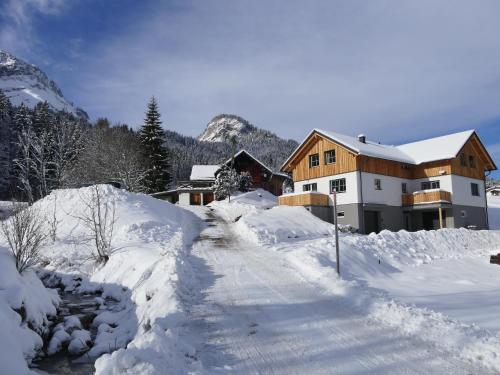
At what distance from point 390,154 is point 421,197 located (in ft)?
14.9

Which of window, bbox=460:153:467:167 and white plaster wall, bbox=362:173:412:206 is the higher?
window, bbox=460:153:467:167

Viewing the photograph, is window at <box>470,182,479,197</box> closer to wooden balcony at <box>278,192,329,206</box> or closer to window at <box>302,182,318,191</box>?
wooden balcony at <box>278,192,329,206</box>

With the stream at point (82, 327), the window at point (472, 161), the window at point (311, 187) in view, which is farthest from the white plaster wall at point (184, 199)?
the stream at point (82, 327)

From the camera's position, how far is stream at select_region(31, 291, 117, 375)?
308 inches

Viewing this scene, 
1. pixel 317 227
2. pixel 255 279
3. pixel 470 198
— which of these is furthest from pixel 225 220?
pixel 470 198

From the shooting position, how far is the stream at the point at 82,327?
782 cm

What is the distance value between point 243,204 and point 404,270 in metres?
20.6

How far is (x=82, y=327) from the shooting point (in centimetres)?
1020

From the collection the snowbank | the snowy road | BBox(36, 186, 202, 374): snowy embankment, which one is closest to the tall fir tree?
the snowbank

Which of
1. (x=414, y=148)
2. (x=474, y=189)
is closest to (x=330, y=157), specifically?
(x=414, y=148)

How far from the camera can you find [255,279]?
11492mm

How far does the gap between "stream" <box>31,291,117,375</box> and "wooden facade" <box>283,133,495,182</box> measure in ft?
73.0

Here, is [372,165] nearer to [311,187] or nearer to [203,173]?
[311,187]

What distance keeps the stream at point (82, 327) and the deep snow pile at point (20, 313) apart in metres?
0.31
